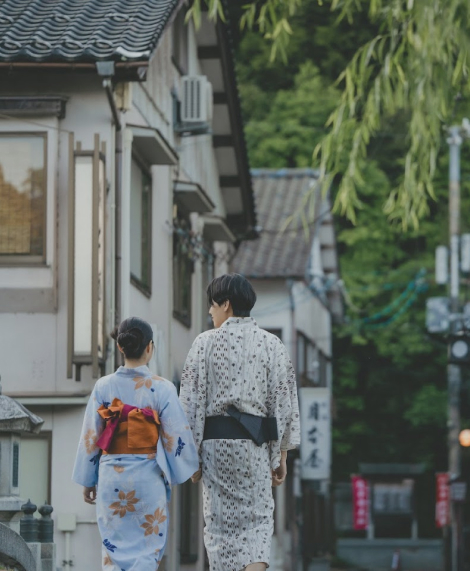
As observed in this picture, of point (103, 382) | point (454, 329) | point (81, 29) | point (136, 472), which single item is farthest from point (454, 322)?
point (136, 472)

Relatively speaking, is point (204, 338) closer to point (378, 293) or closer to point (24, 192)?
point (24, 192)

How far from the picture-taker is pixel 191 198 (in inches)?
748

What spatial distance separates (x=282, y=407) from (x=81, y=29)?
838 cm

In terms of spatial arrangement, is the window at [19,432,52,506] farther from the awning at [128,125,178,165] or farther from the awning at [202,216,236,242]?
the awning at [202,216,236,242]

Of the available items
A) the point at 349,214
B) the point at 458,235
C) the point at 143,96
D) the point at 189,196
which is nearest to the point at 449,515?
the point at 458,235

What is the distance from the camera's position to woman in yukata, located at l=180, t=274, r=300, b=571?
683cm

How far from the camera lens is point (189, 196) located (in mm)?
18844

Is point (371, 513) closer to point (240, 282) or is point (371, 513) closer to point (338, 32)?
point (338, 32)

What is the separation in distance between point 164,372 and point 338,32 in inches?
1262

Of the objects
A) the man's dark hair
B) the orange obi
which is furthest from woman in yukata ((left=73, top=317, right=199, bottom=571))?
the man's dark hair

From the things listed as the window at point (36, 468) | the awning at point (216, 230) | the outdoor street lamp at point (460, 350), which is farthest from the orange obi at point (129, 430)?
the awning at point (216, 230)

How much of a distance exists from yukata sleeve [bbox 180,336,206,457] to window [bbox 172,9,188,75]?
12376 mm

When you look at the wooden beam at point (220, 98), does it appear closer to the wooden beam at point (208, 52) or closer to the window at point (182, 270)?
the wooden beam at point (208, 52)

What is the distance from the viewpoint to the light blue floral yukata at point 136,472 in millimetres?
6965
